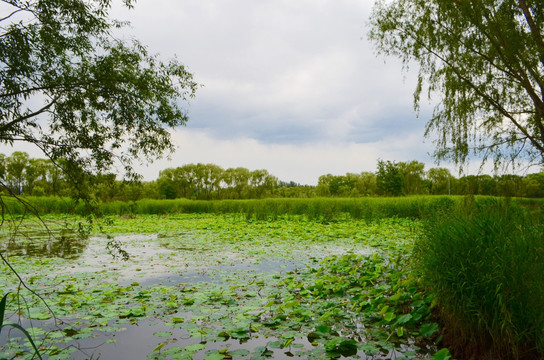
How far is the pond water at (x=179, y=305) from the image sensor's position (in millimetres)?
2912

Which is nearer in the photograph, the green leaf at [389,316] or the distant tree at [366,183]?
the green leaf at [389,316]

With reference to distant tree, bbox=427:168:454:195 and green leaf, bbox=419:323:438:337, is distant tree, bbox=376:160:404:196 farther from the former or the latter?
green leaf, bbox=419:323:438:337

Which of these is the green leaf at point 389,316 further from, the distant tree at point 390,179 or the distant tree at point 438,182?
the distant tree at point 438,182

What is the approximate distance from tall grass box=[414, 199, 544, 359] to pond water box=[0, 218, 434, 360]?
0.47 meters

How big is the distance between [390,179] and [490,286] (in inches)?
1410

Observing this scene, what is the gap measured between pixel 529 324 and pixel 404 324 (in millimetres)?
1098

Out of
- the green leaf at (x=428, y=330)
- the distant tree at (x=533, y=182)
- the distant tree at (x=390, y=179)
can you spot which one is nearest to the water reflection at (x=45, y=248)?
the green leaf at (x=428, y=330)

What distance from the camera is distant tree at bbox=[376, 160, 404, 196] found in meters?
36.6

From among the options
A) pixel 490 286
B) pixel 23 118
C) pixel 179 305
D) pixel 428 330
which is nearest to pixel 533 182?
pixel 490 286

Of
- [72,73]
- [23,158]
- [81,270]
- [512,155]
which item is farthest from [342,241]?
[23,158]

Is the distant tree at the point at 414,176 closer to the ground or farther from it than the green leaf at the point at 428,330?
farther from it

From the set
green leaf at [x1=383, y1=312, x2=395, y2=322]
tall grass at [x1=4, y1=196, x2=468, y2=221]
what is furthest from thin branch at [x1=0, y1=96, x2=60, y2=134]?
tall grass at [x1=4, y1=196, x2=468, y2=221]

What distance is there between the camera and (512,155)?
23.9ft

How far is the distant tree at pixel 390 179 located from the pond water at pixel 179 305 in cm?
3059
